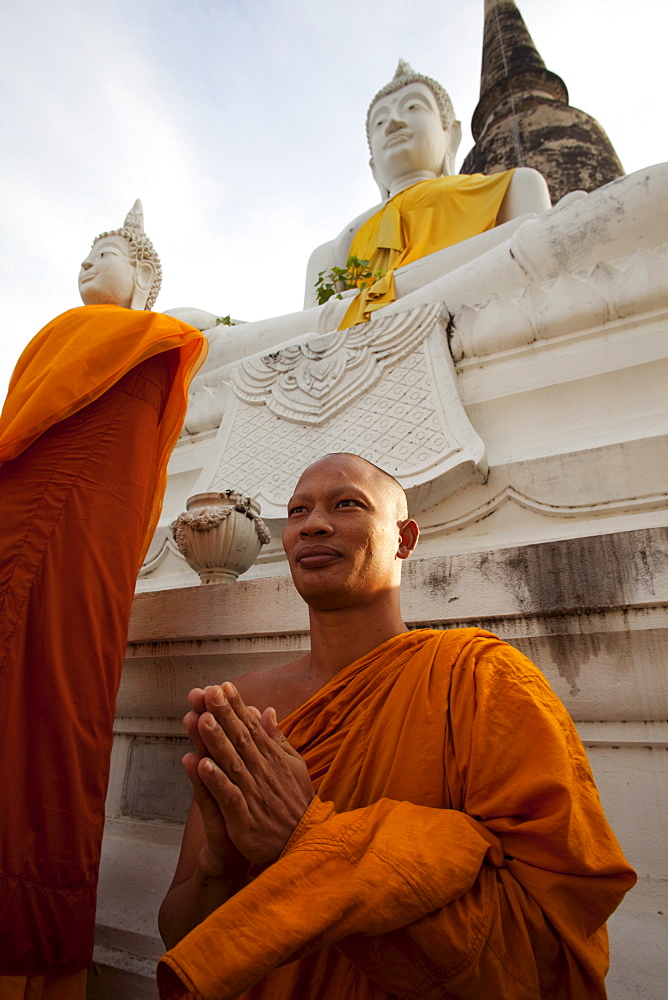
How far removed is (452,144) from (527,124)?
416 centimetres

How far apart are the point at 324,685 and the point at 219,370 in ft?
11.9

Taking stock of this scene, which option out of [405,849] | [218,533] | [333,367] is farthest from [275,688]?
[333,367]

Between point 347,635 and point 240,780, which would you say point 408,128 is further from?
point 240,780

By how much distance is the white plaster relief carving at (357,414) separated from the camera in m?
3.20

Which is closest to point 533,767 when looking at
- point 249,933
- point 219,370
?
point 249,933

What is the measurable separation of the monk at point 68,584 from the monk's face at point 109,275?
1.24 metres

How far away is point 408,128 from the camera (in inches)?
273

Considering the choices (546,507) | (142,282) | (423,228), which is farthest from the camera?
(423,228)

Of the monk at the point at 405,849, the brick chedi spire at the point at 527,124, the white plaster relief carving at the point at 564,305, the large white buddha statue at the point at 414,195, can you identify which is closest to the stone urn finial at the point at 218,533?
the monk at the point at 405,849

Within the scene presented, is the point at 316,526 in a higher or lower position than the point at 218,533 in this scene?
lower

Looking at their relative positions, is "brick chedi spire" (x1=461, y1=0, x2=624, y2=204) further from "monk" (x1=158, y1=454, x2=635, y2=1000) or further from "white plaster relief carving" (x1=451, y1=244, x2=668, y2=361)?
"monk" (x1=158, y1=454, x2=635, y2=1000)

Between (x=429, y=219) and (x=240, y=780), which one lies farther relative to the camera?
(x=429, y=219)

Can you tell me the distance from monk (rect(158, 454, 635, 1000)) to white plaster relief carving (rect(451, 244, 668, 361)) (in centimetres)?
266

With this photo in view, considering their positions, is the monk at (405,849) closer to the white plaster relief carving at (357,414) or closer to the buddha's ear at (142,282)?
the white plaster relief carving at (357,414)
